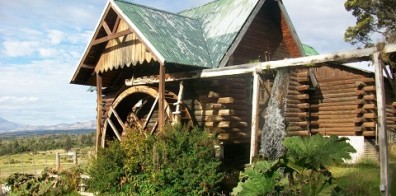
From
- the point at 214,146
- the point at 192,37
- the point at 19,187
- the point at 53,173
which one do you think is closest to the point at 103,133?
the point at 53,173

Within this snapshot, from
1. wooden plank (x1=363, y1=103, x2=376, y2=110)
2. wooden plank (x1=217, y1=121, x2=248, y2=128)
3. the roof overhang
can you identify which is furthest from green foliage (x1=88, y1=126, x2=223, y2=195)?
wooden plank (x1=363, y1=103, x2=376, y2=110)

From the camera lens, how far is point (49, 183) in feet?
54.4

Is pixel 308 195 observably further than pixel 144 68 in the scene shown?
No

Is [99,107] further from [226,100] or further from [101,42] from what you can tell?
[226,100]

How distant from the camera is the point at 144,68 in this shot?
58.8ft

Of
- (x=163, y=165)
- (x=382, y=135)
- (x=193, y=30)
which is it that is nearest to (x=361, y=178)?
(x=382, y=135)

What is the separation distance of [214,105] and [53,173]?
8.19 m

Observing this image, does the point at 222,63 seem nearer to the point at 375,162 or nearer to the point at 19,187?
the point at 375,162

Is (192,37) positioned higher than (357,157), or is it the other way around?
(192,37)

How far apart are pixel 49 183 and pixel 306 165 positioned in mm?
11907

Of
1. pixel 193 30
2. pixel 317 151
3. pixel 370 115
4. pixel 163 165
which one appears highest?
pixel 193 30

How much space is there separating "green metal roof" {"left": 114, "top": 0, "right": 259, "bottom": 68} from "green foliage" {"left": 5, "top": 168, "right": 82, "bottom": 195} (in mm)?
6760

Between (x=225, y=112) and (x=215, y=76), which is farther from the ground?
(x=215, y=76)

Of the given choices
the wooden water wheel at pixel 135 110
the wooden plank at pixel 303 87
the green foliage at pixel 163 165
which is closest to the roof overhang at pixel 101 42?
the wooden water wheel at pixel 135 110
